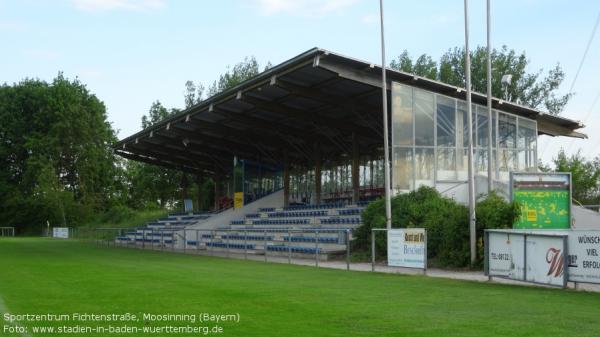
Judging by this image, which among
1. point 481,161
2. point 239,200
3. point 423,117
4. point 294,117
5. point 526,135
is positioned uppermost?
point 294,117

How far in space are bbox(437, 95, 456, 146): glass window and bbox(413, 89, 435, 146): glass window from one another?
0.40m

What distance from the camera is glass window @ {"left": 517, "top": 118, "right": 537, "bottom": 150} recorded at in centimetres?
3238

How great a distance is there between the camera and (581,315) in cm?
1015

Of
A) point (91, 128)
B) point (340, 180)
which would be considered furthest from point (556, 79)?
point (91, 128)

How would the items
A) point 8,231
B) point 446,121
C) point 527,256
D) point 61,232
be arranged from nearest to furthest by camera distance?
point 527,256 < point 446,121 < point 61,232 < point 8,231

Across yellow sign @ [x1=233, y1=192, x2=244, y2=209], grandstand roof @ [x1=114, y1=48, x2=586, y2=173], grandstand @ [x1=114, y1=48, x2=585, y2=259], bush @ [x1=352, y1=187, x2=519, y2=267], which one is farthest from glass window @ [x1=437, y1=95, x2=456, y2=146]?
yellow sign @ [x1=233, y1=192, x2=244, y2=209]

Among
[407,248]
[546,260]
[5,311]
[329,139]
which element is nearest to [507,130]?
[329,139]

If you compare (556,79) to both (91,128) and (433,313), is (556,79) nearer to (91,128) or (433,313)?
(91,128)

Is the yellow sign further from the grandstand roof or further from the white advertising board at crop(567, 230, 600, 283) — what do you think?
the white advertising board at crop(567, 230, 600, 283)

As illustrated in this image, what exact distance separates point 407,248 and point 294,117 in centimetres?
1810

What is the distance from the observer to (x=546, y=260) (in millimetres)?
14531

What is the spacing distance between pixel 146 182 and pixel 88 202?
814cm

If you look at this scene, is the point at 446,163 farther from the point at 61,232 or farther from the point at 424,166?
the point at 61,232

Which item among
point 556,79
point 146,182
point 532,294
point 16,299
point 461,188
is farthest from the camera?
point 146,182
